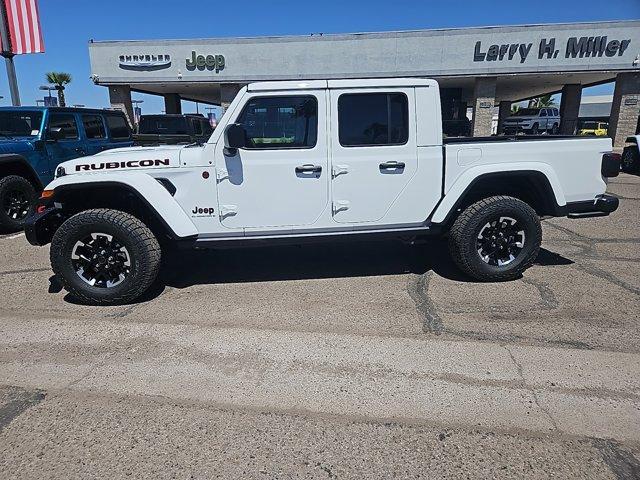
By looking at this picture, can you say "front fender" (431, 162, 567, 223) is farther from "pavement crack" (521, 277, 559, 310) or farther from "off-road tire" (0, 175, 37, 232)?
"off-road tire" (0, 175, 37, 232)

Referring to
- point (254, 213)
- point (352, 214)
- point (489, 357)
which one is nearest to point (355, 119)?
point (352, 214)

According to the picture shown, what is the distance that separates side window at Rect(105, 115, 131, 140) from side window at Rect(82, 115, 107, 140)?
25 cm

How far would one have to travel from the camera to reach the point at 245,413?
2.61 m

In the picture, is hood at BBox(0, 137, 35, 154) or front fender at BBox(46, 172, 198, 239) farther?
hood at BBox(0, 137, 35, 154)

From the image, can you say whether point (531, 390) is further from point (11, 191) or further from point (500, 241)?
point (11, 191)

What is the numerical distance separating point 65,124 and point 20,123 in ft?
2.21

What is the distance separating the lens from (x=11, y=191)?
22.9ft

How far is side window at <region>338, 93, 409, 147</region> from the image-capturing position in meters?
4.21

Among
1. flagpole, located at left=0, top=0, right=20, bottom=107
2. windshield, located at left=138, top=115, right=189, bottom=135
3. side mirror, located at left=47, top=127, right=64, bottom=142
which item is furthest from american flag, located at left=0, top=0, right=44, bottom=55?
side mirror, located at left=47, top=127, right=64, bottom=142

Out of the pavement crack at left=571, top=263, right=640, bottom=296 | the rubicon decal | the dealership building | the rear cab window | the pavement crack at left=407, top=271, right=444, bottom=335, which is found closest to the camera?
the pavement crack at left=407, top=271, right=444, bottom=335

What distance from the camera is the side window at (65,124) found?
764cm

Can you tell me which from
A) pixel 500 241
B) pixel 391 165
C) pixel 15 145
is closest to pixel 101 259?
pixel 391 165

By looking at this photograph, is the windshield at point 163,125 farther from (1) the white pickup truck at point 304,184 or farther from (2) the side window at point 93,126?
(1) the white pickup truck at point 304,184

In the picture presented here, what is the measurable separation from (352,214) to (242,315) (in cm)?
145
